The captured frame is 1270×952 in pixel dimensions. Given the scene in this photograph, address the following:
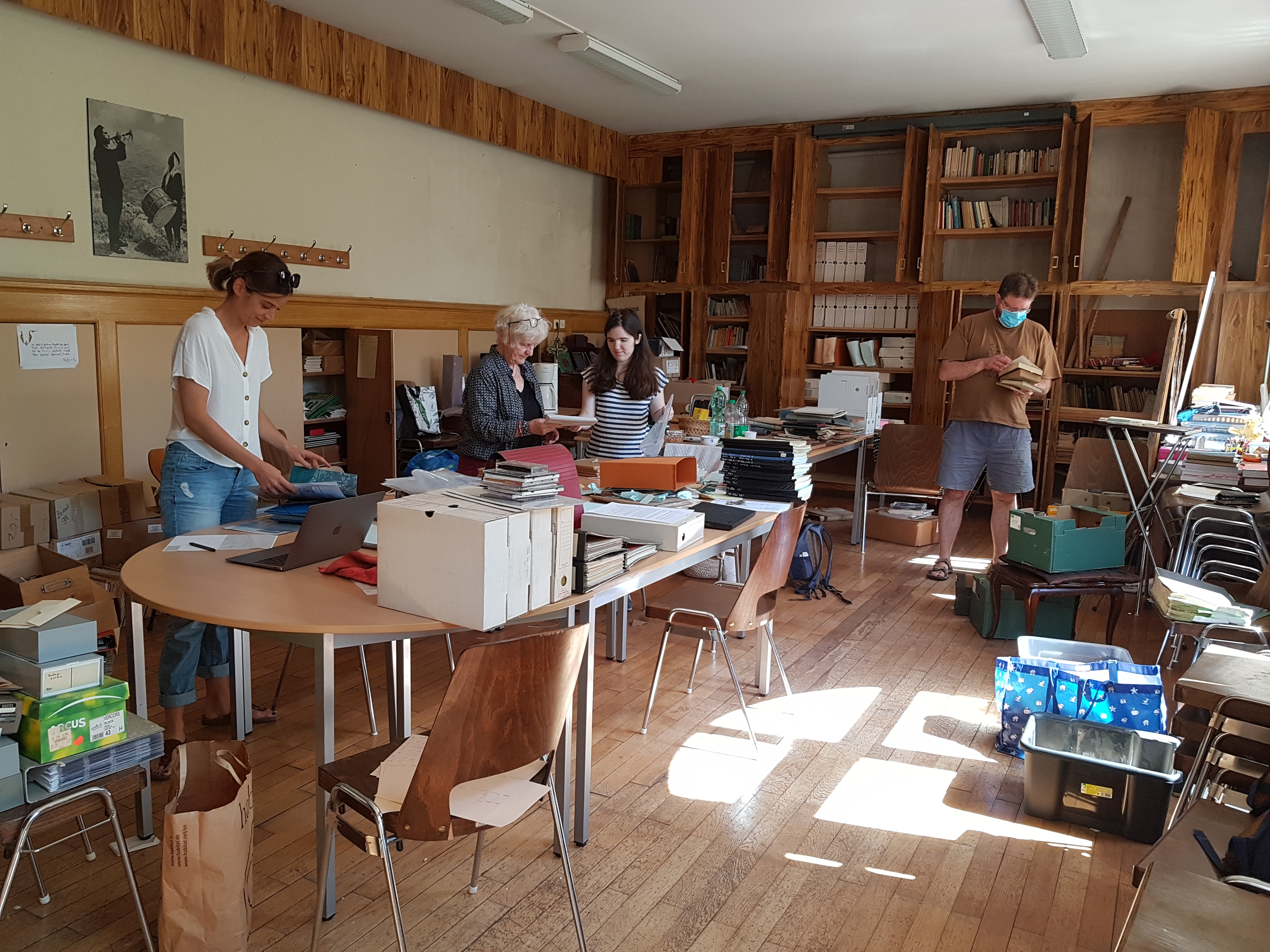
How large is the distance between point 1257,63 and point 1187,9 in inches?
59.2

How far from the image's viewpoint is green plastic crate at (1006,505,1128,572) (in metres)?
4.70

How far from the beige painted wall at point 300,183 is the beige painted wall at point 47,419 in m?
0.41

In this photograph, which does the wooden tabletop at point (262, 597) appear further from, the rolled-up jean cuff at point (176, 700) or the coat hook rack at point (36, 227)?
the coat hook rack at point (36, 227)

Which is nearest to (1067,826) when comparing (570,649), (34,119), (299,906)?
(570,649)

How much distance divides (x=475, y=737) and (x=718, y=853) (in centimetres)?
120

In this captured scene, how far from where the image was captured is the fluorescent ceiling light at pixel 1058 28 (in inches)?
222

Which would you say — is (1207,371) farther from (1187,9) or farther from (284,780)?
(284,780)

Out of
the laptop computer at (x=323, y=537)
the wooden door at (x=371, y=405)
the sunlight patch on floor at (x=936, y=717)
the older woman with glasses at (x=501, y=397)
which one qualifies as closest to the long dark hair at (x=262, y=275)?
the laptop computer at (x=323, y=537)

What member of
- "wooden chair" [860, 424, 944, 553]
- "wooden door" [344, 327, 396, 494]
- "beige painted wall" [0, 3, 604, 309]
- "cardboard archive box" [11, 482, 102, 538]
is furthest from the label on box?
"wooden chair" [860, 424, 944, 553]

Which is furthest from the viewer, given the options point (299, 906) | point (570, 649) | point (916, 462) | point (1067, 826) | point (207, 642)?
point (916, 462)

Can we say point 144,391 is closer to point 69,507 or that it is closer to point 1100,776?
point 69,507

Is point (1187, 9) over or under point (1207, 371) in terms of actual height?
over

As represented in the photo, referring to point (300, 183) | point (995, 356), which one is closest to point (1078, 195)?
point (995, 356)

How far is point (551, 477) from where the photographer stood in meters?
2.60
